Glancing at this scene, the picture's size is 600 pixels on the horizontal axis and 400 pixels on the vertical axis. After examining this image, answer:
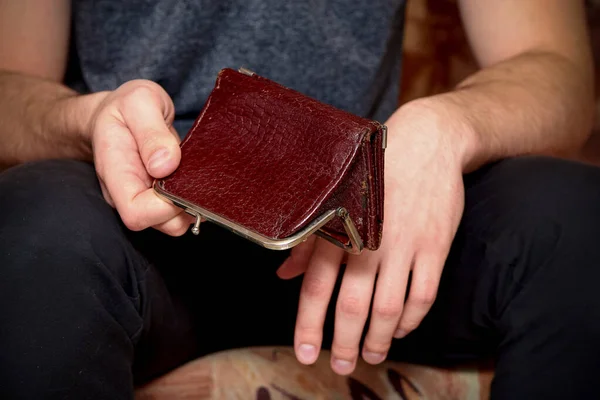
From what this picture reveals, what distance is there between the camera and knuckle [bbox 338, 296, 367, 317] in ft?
1.78

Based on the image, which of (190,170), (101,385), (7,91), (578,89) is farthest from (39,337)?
(578,89)

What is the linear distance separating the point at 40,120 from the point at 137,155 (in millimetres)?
243

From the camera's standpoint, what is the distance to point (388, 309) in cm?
54

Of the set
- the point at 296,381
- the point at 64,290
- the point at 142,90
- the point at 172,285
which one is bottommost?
the point at 296,381

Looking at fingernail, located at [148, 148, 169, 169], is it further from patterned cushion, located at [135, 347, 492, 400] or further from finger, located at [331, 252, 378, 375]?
patterned cushion, located at [135, 347, 492, 400]

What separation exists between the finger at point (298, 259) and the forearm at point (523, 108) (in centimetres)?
17

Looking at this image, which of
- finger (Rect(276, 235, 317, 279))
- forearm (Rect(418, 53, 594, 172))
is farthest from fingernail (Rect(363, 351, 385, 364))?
forearm (Rect(418, 53, 594, 172))

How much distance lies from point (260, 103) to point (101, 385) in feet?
0.88

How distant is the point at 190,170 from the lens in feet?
1.67

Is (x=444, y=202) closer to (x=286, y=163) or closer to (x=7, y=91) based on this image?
(x=286, y=163)

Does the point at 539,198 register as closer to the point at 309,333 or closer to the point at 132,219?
the point at 309,333

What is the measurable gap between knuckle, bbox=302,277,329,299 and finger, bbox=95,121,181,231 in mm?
138

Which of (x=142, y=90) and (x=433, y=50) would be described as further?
(x=433, y=50)

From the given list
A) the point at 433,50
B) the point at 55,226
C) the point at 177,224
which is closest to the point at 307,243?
the point at 177,224
